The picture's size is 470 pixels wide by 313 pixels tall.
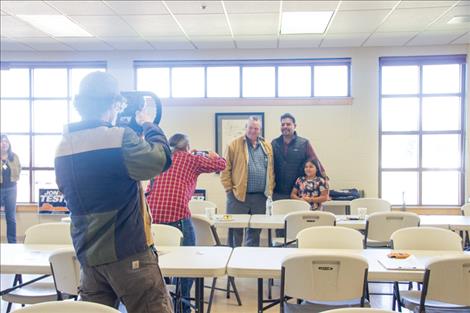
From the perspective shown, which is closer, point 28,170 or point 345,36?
point 345,36

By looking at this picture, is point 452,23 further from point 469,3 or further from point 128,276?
point 128,276

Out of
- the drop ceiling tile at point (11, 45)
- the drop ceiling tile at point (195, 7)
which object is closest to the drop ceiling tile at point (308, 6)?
the drop ceiling tile at point (195, 7)

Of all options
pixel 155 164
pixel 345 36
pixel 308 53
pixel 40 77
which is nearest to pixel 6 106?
pixel 40 77

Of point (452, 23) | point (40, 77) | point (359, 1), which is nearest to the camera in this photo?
point (359, 1)

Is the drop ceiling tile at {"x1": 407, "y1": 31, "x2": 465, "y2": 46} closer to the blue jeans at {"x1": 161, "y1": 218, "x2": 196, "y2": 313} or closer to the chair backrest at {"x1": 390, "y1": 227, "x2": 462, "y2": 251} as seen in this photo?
the chair backrest at {"x1": 390, "y1": 227, "x2": 462, "y2": 251}

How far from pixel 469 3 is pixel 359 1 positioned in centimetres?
123

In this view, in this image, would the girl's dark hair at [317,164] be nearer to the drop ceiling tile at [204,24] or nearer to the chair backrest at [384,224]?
the chair backrest at [384,224]

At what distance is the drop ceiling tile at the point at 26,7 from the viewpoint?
468 cm

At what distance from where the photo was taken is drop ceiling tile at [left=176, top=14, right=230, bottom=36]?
16.9 ft

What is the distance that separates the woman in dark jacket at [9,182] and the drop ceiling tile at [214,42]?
123 inches

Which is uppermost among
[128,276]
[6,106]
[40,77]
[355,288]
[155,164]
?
[40,77]

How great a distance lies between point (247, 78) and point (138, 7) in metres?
2.55

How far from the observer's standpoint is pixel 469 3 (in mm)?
4730

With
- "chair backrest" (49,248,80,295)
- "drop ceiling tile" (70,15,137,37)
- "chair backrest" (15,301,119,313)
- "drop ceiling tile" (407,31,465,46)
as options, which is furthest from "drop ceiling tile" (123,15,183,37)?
"chair backrest" (15,301,119,313)
